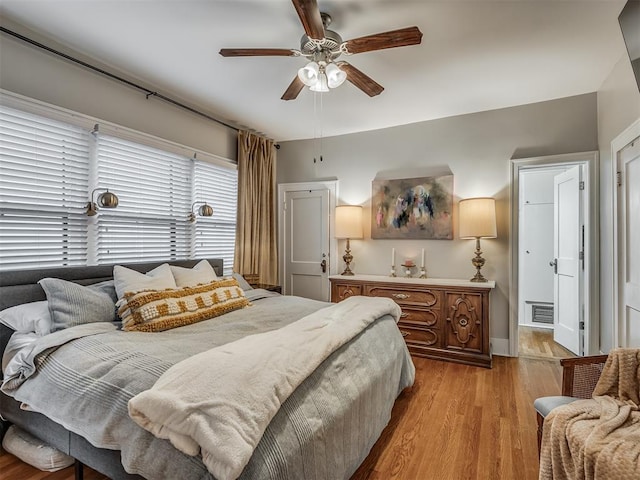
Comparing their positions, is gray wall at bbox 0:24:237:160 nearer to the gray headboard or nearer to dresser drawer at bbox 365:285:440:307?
the gray headboard

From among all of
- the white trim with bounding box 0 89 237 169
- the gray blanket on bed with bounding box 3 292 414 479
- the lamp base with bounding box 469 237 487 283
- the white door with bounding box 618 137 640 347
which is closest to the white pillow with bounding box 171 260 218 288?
the gray blanket on bed with bounding box 3 292 414 479

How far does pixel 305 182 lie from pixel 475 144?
219 cm

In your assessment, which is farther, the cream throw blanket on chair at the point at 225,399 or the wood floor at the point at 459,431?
the wood floor at the point at 459,431

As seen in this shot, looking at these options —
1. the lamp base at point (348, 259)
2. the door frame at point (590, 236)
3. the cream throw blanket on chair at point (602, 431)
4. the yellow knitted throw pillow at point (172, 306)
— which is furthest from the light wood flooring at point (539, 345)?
the yellow knitted throw pillow at point (172, 306)

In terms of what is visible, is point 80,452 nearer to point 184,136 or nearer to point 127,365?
point 127,365

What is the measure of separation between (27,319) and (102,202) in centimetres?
100

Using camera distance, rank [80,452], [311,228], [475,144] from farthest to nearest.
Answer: [311,228]
[475,144]
[80,452]

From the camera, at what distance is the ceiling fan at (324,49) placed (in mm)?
1826

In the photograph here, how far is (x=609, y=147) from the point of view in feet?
9.85

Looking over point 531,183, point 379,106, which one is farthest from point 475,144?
point 531,183

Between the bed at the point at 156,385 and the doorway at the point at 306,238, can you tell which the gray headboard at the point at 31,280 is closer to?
the bed at the point at 156,385

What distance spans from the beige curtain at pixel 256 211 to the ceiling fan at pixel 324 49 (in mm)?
1884

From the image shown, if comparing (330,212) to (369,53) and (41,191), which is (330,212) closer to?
(369,53)

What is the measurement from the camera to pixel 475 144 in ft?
A: 12.6
